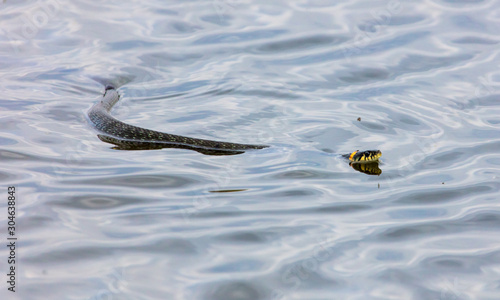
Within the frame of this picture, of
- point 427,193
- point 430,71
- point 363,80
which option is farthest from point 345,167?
point 430,71

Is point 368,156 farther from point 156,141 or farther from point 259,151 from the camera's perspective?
point 156,141

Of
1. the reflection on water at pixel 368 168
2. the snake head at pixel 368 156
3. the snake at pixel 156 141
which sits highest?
the snake at pixel 156 141

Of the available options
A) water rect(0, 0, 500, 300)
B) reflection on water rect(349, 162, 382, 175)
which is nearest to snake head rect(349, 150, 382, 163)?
reflection on water rect(349, 162, 382, 175)

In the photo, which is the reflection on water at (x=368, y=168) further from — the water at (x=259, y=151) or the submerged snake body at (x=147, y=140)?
the submerged snake body at (x=147, y=140)

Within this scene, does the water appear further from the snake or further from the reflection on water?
the snake

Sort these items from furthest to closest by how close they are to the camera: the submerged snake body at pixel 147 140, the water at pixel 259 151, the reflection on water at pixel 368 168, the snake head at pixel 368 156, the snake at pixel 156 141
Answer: the submerged snake body at pixel 147 140 → the snake at pixel 156 141 → the snake head at pixel 368 156 → the reflection on water at pixel 368 168 → the water at pixel 259 151

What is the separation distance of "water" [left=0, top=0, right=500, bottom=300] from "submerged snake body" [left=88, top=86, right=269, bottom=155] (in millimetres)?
416

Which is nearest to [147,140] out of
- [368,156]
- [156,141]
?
[156,141]

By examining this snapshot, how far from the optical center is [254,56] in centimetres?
2086

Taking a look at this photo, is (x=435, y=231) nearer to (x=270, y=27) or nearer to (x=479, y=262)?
(x=479, y=262)

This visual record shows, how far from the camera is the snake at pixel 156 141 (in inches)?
514

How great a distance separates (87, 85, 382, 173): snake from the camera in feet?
42.9

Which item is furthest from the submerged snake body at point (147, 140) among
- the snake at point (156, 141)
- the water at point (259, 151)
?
the water at point (259, 151)

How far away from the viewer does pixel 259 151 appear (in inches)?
532
